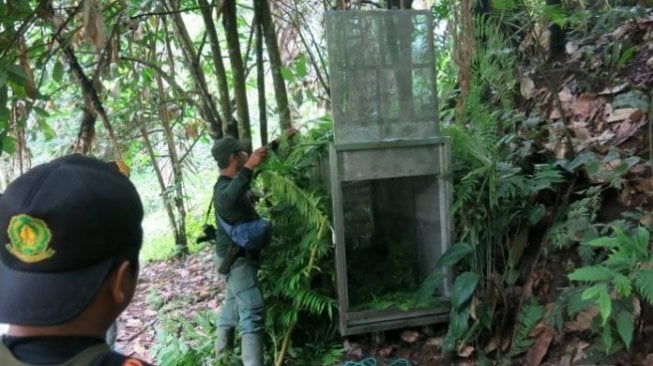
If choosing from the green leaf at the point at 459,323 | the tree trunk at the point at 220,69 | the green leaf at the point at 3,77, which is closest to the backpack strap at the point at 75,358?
the green leaf at the point at 3,77

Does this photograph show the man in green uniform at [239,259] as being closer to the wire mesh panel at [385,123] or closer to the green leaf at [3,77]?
the wire mesh panel at [385,123]

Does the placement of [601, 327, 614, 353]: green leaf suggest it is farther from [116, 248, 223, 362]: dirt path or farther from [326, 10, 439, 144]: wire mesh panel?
[116, 248, 223, 362]: dirt path

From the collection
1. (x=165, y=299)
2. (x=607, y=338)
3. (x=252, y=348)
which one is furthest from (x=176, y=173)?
(x=607, y=338)

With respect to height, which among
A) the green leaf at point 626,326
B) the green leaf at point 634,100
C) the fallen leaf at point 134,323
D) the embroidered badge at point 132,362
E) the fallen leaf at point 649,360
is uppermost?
the green leaf at point 634,100

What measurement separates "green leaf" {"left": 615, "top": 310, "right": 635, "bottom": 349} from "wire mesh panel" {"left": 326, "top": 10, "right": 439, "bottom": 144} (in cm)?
162

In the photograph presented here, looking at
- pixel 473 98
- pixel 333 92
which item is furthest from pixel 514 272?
pixel 333 92

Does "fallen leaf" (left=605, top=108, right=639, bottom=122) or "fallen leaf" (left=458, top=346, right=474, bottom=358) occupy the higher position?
"fallen leaf" (left=605, top=108, right=639, bottom=122)

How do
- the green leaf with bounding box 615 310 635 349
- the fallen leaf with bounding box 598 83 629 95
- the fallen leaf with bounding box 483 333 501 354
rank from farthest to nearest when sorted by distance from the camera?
the fallen leaf with bounding box 598 83 629 95, the fallen leaf with bounding box 483 333 501 354, the green leaf with bounding box 615 310 635 349

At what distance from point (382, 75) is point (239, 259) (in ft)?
4.90

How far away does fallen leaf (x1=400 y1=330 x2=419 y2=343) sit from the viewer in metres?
3.99

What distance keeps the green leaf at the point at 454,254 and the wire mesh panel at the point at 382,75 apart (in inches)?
28.4

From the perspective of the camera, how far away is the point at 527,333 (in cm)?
343

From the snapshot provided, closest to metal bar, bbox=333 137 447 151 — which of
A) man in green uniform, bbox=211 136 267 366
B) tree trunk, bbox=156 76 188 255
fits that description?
man in green uniform, bbox=211 136 267 366

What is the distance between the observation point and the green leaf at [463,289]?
366 cm
